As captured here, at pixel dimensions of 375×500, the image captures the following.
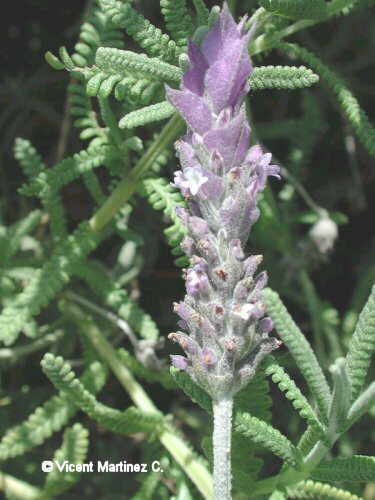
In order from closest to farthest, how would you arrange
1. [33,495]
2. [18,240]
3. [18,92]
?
[33,495] < [18,240] < [18,92]

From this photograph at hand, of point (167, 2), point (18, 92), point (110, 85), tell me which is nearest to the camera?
point (110, 85)

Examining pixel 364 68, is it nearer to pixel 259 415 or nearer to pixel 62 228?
pixel 62 228

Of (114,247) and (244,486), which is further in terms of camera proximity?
(114,247)

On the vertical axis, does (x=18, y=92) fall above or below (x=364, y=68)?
above

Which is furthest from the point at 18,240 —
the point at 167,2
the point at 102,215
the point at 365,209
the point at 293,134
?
the point at 365,209

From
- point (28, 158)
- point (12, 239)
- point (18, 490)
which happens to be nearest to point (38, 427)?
point (18, 490)

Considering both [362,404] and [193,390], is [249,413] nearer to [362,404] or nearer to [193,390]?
[193,390]

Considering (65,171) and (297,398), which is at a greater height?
(65,171)


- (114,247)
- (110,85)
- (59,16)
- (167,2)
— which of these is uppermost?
(59,16)
